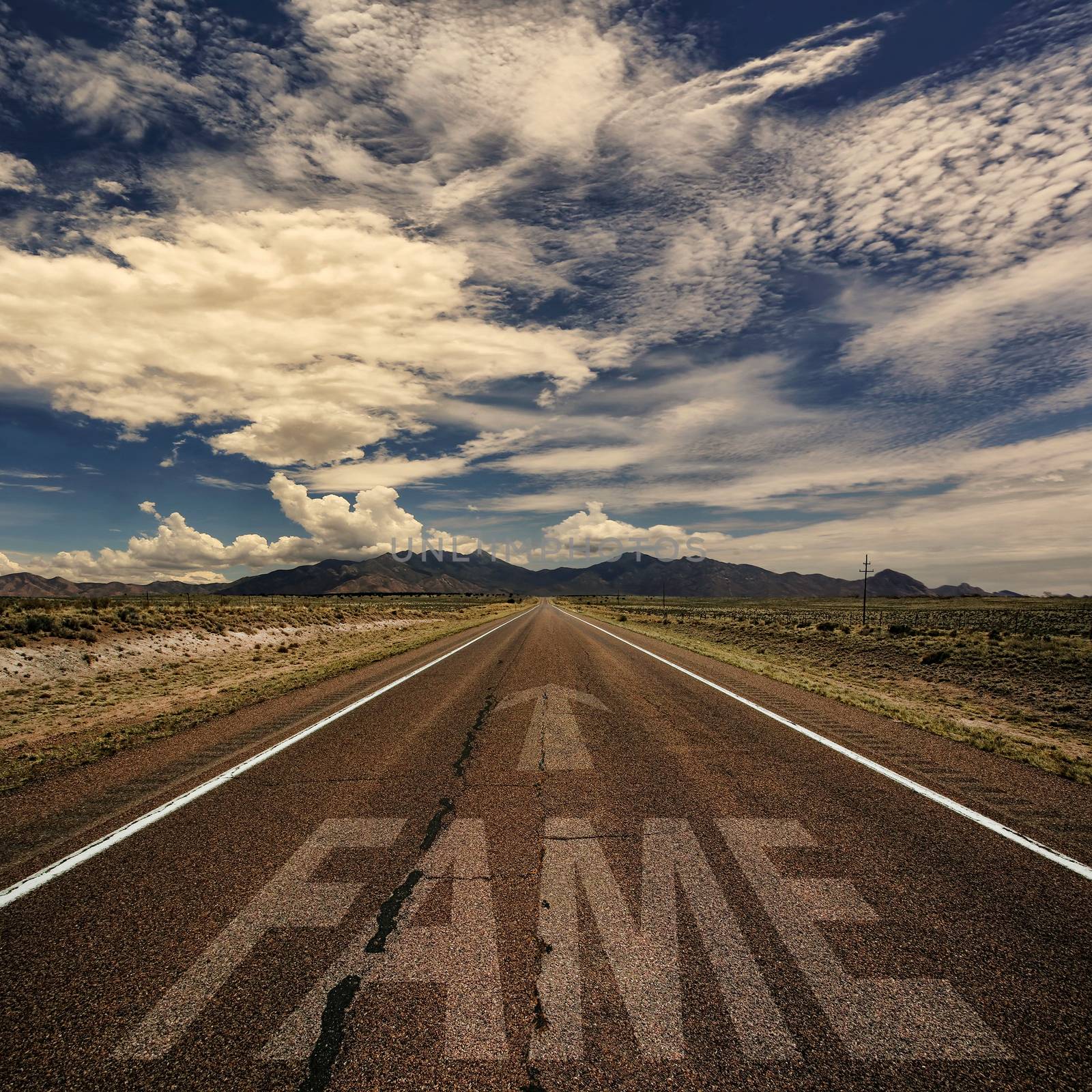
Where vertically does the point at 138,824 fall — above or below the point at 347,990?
below

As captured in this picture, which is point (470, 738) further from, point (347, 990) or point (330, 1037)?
point (330, 1037)

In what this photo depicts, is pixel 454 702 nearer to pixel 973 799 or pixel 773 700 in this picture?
pixel 773 700

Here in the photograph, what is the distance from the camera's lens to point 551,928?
3.49 metres

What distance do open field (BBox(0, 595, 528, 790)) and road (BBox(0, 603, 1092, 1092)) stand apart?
2977 mm

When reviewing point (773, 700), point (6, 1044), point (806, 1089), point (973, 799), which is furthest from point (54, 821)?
point (773, 700)

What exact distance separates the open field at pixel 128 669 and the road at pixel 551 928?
2.98 metres

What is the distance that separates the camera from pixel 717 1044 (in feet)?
8.44

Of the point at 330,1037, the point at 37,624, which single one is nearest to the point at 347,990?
the point at 330,1037

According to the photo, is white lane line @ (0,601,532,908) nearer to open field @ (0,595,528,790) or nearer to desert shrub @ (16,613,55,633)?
open field @ (0,595,528,790)

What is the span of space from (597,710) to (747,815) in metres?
4.80

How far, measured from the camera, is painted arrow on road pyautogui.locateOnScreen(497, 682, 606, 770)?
22.6 ft

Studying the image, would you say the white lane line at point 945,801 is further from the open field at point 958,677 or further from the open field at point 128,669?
the open field at point 128,669

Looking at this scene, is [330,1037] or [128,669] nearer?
[330,1037]

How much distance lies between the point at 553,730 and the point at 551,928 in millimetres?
5014
